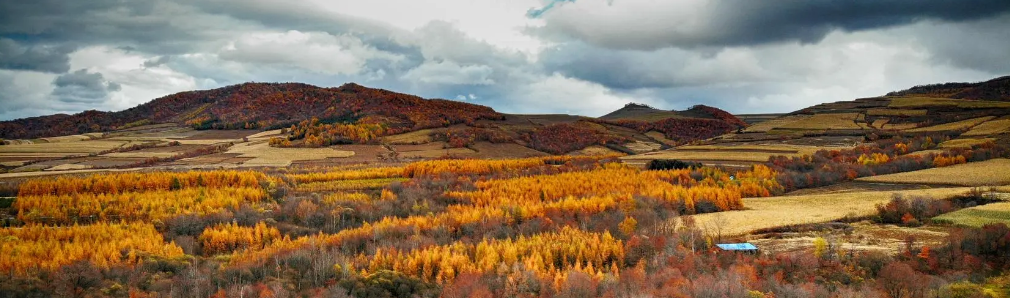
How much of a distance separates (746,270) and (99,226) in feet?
129

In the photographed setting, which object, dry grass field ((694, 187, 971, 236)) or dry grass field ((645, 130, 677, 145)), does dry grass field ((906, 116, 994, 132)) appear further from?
dry grass field ((645, 130, 677, 145))

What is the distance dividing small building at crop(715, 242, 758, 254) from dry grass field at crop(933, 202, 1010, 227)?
1075cm

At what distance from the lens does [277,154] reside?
109 m

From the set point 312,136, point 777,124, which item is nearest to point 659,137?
point 777,124

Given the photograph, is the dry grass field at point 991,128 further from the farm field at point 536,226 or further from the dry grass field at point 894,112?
the dry grass field at point 894,112

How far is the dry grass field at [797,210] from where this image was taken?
31031 millimetres

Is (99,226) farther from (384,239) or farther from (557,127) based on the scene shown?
(557,127)

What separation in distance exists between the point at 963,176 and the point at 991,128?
158 ft

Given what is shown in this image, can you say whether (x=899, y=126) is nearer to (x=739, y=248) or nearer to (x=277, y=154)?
(x=739, y=248)

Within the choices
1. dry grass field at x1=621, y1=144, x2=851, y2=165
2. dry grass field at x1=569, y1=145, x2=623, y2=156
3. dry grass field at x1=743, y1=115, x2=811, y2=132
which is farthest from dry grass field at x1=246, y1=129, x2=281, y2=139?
dry grass field at x1=743, y1=115, x2=811, y2=132

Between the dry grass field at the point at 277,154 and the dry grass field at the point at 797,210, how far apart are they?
76365mm

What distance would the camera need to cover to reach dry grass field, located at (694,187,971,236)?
31.0 metres

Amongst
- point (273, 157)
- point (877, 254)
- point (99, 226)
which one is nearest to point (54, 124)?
point (273, 157)

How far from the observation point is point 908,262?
1989cm
